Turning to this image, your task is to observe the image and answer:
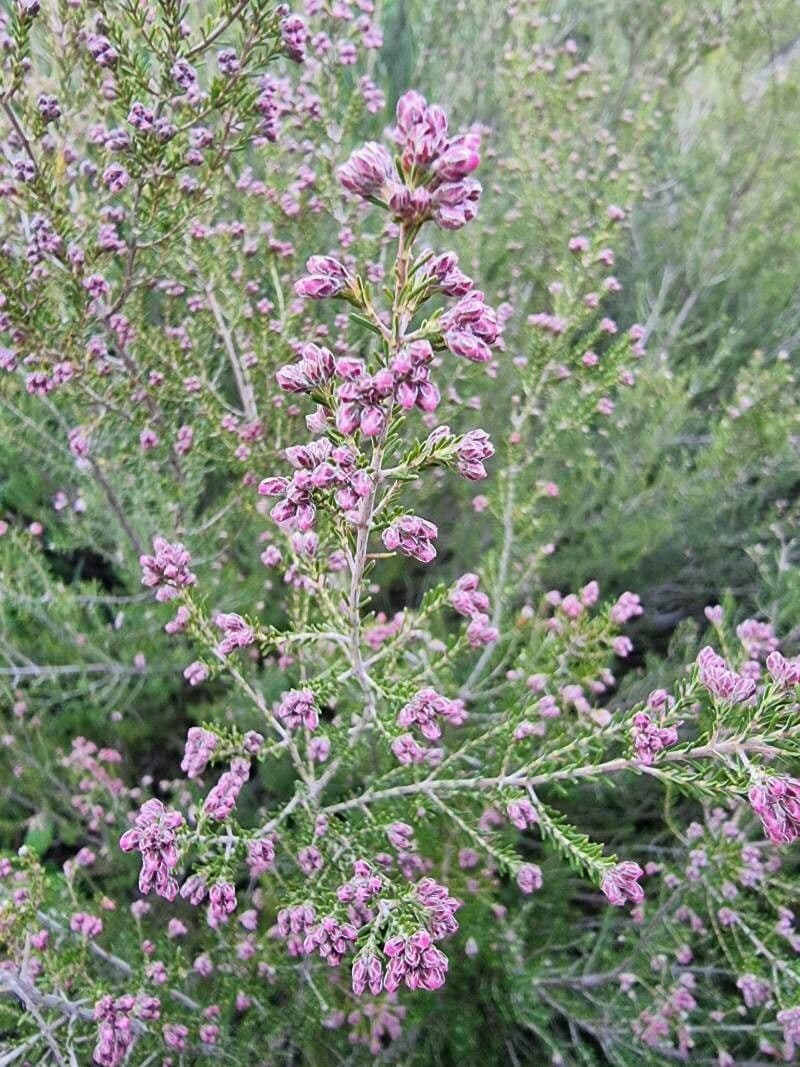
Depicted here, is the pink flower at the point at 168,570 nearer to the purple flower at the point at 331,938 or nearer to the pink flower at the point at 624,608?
the purple flower at the point at 331,938

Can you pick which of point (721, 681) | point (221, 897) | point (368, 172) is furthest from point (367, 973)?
point (368, 172)

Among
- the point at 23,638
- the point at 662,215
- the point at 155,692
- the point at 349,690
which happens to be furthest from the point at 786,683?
the point at 662,215

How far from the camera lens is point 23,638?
300 cm

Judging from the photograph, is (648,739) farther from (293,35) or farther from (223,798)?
(293,35)

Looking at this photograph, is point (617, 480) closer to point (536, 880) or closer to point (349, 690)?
point (349, 690)

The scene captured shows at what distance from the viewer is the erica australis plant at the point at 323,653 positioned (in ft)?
4.15

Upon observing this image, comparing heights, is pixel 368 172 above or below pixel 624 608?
above

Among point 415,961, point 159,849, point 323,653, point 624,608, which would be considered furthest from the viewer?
point 323,653

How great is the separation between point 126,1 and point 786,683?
193cm

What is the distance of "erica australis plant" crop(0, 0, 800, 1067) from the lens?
4.15ft

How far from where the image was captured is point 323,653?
7.66 feet

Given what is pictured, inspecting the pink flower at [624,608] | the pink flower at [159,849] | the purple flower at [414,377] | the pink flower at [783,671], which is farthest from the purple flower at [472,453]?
the pink flower at [624,608]

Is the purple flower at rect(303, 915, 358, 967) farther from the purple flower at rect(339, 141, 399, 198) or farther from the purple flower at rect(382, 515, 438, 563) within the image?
the purple flower at rect(339, 141, 399, 198)

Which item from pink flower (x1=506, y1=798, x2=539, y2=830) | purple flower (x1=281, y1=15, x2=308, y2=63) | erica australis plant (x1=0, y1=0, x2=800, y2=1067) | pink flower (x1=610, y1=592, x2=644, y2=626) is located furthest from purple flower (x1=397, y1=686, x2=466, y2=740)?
purple flower (x1=281, y1=15, x2=308, y2=63)
